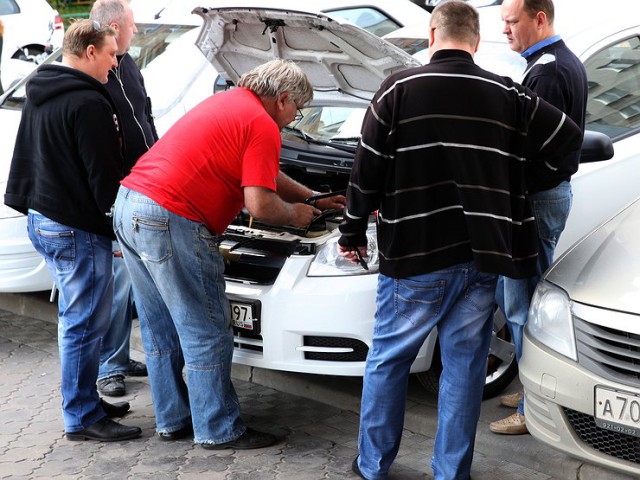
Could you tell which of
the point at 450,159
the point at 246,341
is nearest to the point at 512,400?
the point at 246,341

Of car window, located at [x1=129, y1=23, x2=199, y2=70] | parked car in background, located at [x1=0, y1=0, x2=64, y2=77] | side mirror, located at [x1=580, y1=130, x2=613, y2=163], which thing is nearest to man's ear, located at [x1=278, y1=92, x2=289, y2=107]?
side mirror, located at [x1=580, y1=130, x2=613, y2=163]

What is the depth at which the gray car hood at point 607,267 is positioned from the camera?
354cm

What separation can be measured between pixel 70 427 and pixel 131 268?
83 cm

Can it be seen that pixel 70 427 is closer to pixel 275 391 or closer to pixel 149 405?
pixel 149 405

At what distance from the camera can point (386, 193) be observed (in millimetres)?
3742

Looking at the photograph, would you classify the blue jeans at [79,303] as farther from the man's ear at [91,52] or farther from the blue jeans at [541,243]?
the blue jeans at [541,243]

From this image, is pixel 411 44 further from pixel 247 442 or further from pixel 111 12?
pixel 247 442

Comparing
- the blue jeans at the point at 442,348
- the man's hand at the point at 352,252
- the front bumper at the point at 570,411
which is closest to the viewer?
the front bumper at the point at 570,411

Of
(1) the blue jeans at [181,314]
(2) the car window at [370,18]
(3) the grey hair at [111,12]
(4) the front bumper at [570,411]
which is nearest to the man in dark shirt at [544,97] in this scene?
(4) the front bumper at [570,411]

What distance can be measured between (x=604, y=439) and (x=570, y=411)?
152mm

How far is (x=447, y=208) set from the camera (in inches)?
144

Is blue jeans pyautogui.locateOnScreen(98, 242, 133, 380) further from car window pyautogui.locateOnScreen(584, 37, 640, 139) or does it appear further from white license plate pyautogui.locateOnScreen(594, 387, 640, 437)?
white license plate pyautogui.locateOnScreen(594, 387, 640, 437)

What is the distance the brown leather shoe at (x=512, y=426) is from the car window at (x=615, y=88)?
162cm

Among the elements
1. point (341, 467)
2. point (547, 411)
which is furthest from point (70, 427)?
point (547, 411)
